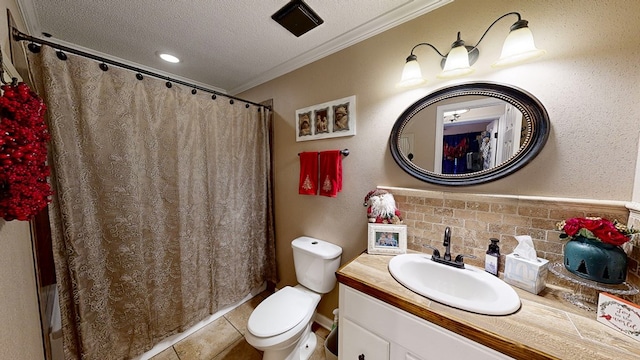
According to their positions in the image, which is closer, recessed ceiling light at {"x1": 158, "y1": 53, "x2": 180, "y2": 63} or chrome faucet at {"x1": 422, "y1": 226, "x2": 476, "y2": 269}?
chrome faucet at {"x1": 422, "y1": 226, "x2": 476, "y2": 269}

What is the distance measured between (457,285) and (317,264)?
0.88 meters

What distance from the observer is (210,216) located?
1632mm

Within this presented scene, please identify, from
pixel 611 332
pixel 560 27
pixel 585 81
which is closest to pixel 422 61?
pixel 560 27

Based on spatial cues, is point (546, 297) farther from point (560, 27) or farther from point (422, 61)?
point (422, 61)

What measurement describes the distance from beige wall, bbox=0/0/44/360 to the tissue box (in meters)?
1.79

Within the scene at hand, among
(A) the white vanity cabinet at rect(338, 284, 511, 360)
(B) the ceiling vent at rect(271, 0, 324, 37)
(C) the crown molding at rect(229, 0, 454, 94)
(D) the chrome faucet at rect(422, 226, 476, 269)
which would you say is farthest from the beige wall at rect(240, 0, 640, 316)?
(A) the white vanity cabinet at rect(338, 284, 511, 360)

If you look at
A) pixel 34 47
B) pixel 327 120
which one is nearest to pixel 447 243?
pixel 327 120

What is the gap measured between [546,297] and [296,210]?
5.26ft

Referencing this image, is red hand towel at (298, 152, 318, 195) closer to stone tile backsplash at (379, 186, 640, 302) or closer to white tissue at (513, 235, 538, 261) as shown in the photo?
stone tile backsplash at (379, 186, 640, 302)

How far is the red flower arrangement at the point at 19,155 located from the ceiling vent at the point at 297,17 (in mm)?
1143

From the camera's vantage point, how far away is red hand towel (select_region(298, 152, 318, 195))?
66.2 inches

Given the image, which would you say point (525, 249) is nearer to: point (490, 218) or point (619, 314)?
point (490, 218)

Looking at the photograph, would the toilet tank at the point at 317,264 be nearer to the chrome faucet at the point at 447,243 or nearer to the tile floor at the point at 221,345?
the tile floor at the point at 221,345

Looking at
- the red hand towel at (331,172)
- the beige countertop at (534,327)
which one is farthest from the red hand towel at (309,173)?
the beige countertop at (534,327)
